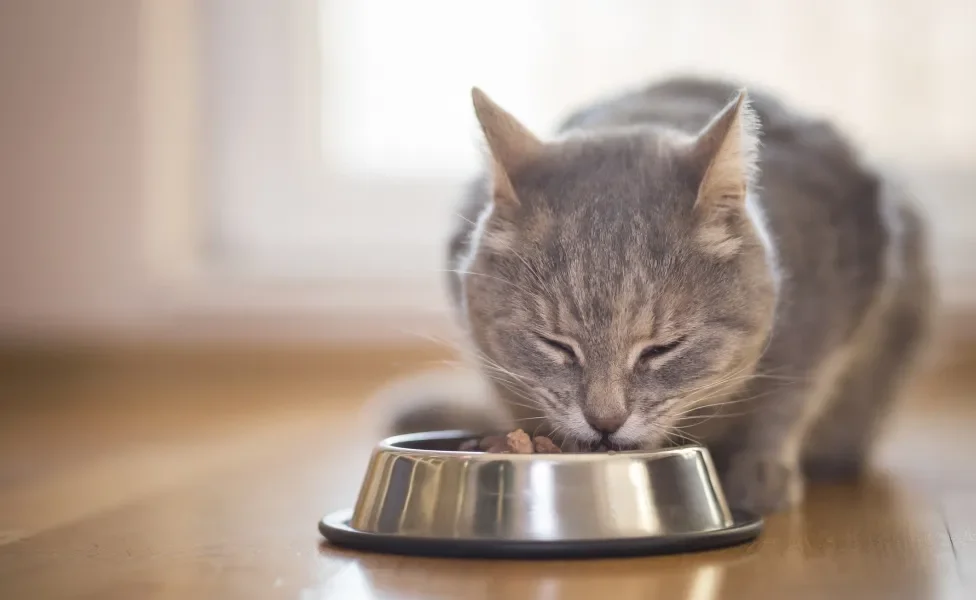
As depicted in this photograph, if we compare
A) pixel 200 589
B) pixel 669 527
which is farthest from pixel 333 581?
pixel 669 527

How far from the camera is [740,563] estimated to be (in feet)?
3.71

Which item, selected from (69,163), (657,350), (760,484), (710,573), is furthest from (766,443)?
(69,163)

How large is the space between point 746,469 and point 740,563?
43 cm

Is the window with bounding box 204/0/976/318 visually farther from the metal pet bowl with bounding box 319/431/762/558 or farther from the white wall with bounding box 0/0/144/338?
the metal pet bowl with bounding box 319/431/762/558

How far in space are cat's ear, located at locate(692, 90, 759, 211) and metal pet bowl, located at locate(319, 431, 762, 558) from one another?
34cm

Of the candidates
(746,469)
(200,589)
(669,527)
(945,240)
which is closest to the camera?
(200,589)

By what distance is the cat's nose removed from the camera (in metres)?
1.29

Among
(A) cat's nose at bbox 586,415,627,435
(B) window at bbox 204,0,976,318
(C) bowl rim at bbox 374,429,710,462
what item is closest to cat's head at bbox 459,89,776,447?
(A) cat's nose at bbox 586,415,627,435

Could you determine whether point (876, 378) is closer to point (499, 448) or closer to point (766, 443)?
point (766, 443)

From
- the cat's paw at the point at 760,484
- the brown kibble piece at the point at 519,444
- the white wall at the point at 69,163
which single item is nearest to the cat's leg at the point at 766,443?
the cat's paw at the point at 760,484

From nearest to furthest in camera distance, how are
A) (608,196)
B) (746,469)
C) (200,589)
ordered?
(200,589) → (608,196) → (746,469)

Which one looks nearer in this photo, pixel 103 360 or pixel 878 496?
pixel 878 496

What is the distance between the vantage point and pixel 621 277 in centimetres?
133

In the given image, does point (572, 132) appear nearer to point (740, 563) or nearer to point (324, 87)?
point (740, 563)
